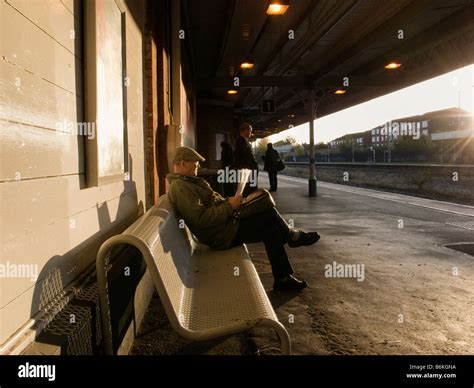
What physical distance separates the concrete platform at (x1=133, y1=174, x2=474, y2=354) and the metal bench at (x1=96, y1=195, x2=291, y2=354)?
0.59m

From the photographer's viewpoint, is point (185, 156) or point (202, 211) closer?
point (202, 211)

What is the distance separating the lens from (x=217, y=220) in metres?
3.61

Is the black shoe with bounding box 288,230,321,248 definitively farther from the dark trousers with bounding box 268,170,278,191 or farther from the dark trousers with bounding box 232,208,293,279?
the dark trousers with bounding box 268,170,278,191

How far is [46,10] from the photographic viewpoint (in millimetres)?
1952

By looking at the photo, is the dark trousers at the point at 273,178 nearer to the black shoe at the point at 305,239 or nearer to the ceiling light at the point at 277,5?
the ceiling light at the point at 277,5

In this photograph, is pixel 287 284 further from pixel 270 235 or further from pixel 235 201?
pixel 235 201

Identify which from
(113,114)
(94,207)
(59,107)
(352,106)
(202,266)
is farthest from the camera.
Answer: (352,106)

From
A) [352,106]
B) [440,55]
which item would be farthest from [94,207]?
[352,106]

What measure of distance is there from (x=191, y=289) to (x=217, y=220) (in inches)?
37.1

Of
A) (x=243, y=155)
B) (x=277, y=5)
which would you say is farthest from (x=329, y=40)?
(x=277, y=5)

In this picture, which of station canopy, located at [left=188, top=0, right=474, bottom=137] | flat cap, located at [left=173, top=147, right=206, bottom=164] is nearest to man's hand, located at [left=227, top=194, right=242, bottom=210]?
flat cap, located at [left=173, top=147, right=206, bottom=164]

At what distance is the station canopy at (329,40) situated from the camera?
8.98m

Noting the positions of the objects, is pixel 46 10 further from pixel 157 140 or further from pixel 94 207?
pixel 157 140

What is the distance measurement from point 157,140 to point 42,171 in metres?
4.02
